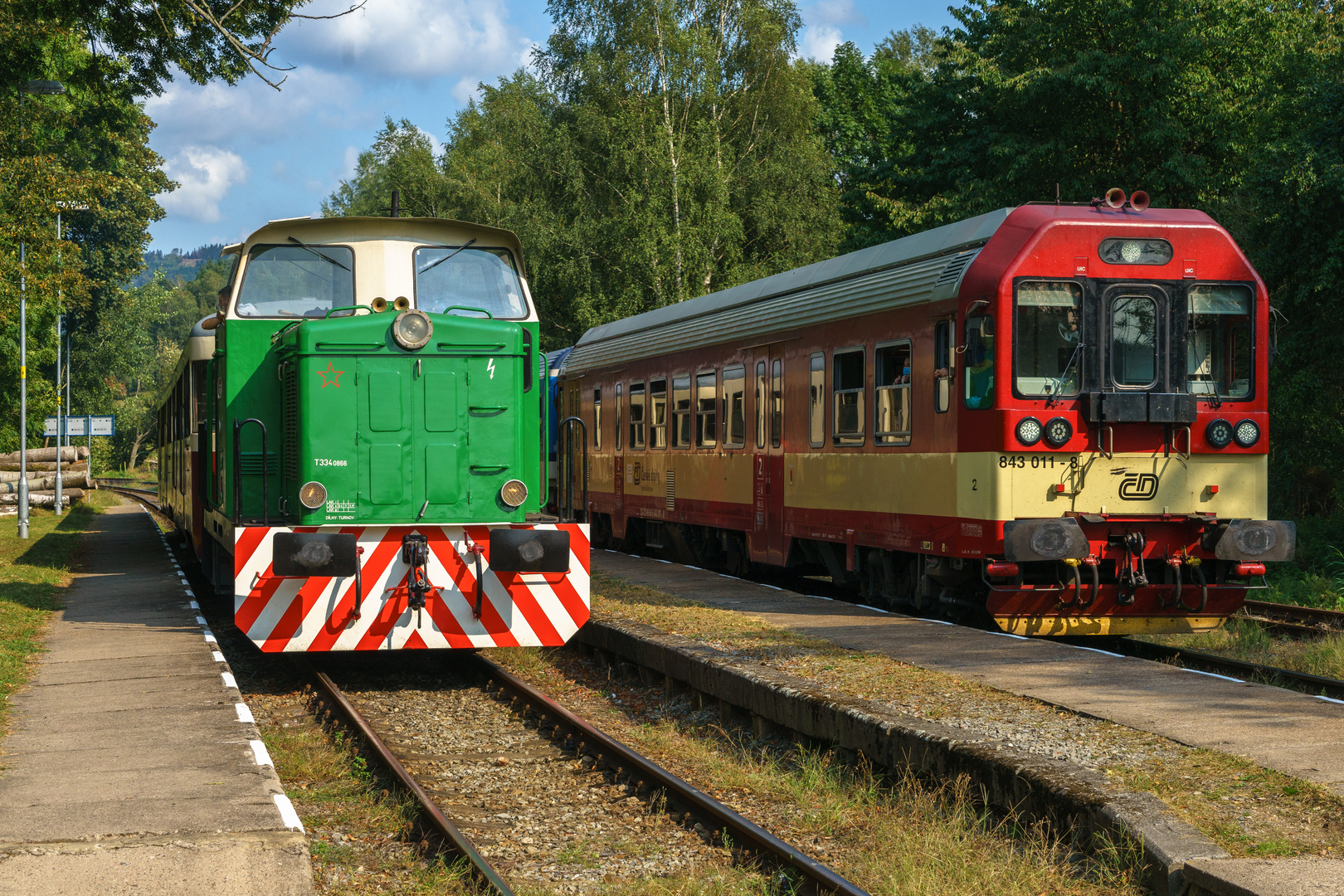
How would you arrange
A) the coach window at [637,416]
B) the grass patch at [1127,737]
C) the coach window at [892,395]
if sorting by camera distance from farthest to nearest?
→ the coach window at [637,416], the coach window at [892,395], the grass patch at [1127,737]

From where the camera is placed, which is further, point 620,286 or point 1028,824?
point 620,286

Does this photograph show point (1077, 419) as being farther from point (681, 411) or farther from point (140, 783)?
point (681, 411)

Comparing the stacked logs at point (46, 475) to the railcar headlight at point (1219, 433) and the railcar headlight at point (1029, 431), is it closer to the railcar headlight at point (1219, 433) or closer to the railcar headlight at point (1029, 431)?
the railcar headlight at point (1029, 431)

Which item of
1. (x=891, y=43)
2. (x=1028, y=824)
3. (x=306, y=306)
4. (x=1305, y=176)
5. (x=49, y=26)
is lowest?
(x=1028, y=824)

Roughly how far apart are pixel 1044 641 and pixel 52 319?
111 ft

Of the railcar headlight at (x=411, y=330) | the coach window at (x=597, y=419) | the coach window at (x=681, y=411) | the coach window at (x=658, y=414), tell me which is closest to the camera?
the railcar headlight at (x=411, y=330)

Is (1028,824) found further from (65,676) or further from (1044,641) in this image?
(65,676)

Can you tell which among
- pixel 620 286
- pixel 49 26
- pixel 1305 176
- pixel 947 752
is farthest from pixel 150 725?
pixel 620 286

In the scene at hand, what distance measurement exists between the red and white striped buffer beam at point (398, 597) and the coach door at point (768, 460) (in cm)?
546

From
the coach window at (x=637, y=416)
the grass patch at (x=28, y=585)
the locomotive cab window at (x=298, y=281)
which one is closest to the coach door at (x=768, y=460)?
the coach window at (x=637, y=416)

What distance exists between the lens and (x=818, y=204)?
1517 inches

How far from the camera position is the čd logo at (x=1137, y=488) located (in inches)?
433

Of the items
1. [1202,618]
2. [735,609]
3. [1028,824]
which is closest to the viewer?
[1028,824]

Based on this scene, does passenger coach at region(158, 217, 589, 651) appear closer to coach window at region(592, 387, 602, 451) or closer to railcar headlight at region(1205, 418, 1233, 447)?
railcar headlight at region(1205, 418, 1233, 447)
